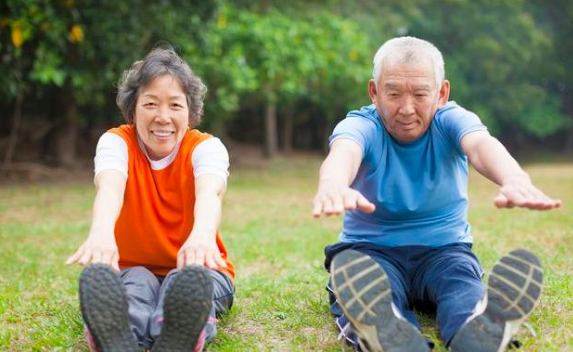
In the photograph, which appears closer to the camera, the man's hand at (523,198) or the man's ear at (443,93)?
the man's hand at (523,198)

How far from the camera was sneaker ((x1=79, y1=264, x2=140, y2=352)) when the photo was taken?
2.37 metres

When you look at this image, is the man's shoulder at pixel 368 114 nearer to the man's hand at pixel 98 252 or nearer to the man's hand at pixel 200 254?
the man's hand at pixel 200 254

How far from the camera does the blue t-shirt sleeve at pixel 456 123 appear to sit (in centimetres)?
297

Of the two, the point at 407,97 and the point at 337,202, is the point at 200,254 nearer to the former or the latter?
the point at 337,202

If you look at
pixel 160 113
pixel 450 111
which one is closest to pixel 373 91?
pixel 450 111

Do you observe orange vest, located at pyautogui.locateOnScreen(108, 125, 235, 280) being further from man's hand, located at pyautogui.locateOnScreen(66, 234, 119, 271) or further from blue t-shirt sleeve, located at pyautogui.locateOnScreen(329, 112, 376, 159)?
blue t-shirt sleeve, located at pyautogui.locateOnScreen(329, 112, 376, 159)

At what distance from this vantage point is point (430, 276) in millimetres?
3094

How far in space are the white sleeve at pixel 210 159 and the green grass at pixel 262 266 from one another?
28.8 inches

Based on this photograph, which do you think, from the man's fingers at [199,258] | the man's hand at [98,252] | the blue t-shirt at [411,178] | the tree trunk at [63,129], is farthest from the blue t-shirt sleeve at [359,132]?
the tree trunk at [63,129]

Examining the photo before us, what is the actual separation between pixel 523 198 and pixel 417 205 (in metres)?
0.72

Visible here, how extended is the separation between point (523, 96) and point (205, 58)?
19683mm

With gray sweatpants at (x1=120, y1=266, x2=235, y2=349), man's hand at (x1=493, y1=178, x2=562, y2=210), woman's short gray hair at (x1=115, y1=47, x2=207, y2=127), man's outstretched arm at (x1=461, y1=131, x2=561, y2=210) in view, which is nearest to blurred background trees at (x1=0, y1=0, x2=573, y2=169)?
woman's short gray hair at (x1=115, y1=47, x2=207, y2=127)

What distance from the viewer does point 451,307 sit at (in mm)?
2785

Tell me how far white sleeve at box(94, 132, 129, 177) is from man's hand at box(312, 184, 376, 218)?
1.00 m
